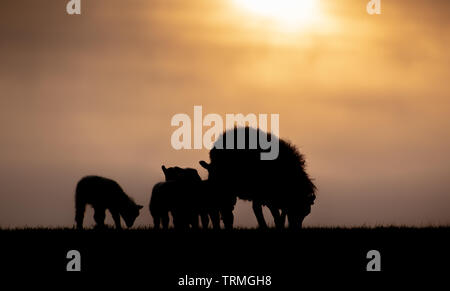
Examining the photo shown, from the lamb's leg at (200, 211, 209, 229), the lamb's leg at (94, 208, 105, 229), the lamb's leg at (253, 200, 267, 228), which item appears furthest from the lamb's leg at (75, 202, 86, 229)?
the lamb's leg at (253, 200, 267, 228)

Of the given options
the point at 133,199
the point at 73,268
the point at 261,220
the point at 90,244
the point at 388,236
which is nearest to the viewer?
the point at 73,268

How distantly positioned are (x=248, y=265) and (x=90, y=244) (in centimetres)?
319

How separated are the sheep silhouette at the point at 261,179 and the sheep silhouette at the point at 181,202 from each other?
45cm

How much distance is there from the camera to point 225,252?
11688mm

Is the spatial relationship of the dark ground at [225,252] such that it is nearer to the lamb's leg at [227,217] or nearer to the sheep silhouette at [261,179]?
the lamb's leg at [227,217]

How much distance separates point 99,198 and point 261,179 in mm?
4990

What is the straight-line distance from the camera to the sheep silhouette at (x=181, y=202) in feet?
57.2

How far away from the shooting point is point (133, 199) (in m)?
22.4

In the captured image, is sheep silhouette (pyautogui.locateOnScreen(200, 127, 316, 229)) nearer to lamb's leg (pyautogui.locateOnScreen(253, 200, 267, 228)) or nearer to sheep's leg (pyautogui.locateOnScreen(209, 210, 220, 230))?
lamb's leg (pyautogui.locateOnScreen(253, 200, 267, 228))

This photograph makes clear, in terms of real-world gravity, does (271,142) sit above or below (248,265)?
above

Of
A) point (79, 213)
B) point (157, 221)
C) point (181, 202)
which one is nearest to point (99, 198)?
point (79, 213)

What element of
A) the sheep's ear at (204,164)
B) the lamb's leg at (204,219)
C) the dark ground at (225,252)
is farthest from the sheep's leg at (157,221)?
the dark ground at (225,252)
